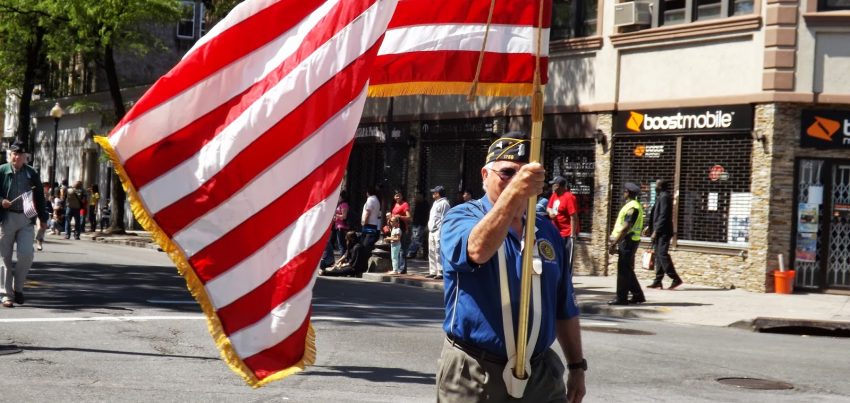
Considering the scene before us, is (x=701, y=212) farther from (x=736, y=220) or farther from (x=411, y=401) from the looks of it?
(x=411, y=401)

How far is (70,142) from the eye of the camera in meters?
55.2

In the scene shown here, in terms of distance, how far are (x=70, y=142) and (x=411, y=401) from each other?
49509 mm

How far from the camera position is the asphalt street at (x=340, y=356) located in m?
9.09

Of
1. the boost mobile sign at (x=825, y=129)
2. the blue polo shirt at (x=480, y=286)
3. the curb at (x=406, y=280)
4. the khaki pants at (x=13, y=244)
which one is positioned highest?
the boost mobile sign at (x=825, y=129)

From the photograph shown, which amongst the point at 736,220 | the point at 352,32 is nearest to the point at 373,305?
the point at 736,220

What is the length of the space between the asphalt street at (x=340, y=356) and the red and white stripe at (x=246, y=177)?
3776 mm

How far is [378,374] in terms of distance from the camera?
10031mm

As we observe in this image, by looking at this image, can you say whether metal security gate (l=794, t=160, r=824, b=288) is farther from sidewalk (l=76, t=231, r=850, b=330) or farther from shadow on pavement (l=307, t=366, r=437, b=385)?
→ shadow on pavement (l=307, t=366, r=437, b=385)

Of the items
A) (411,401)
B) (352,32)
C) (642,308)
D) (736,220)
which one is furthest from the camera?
(736,220)

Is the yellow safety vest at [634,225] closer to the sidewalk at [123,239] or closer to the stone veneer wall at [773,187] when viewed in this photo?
the stone veneer wall at [773,187]

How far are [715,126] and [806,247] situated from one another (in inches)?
115

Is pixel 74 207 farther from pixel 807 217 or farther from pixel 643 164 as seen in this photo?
pixel 807 217

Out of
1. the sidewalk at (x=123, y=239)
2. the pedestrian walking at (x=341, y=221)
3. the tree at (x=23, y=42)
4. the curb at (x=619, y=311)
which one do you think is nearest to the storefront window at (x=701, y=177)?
the curb at (x=619, y=311)

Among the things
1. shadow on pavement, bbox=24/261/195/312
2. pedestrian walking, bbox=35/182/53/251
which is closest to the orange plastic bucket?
shadow on pavement, bbox=24/261/195/312
